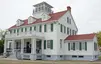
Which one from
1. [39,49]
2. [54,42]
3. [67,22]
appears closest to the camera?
[54,42]

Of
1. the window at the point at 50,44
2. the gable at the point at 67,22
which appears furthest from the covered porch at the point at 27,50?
the gable at the point at 67,22

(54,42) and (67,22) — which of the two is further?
(67,22)

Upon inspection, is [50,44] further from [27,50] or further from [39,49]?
[27,50]

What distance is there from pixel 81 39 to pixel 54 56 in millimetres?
5613

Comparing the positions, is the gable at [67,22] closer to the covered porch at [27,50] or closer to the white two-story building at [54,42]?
the white two-story building at [54,42]

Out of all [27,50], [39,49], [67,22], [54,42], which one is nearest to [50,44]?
[54,42]

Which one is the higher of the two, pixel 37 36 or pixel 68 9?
pixel 68 9

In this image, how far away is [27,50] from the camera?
30.8 m

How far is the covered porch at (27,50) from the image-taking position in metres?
28.3

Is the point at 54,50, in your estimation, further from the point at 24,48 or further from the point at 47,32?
the point at 24,48

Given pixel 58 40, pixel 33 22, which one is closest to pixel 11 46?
pixel 33 22

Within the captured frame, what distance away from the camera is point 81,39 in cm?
2802

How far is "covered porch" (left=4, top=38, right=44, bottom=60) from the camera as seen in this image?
2828cm

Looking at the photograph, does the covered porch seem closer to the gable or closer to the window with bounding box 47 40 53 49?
the window with bounding box 47 40 53 49
